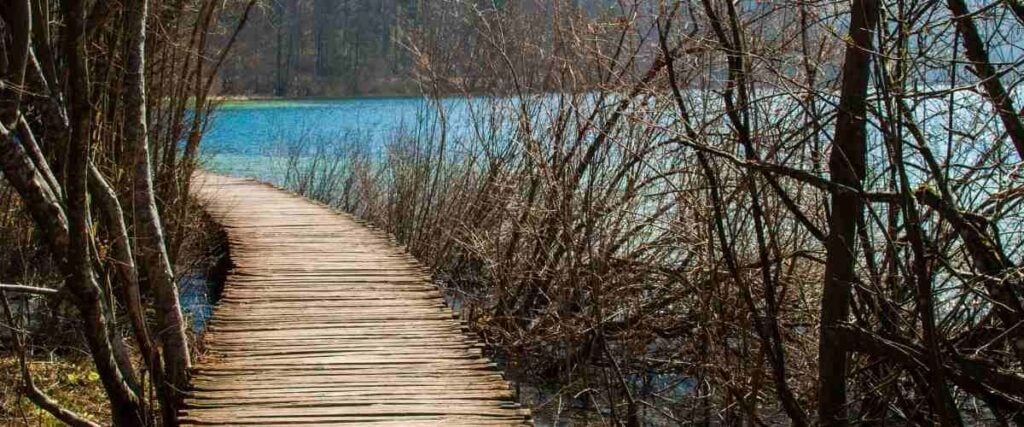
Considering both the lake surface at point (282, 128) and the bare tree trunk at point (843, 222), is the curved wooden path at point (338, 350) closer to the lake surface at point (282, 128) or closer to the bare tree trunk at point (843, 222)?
the bare tree trunk at point (843, 222)

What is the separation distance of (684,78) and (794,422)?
6.10ft

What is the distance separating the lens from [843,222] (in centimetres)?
374

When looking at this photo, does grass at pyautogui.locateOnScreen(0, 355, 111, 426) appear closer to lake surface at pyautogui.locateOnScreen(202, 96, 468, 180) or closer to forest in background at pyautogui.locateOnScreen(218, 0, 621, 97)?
lake surface at pyautogui.locateOnScreen(202, 96, 468, 180)

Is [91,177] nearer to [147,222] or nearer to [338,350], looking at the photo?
[147,222]

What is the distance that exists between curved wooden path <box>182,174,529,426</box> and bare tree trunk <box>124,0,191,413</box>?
18cm

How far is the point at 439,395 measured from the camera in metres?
4.49

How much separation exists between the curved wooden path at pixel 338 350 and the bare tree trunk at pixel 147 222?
0.18 m

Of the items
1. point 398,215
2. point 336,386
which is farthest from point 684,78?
point 398,215

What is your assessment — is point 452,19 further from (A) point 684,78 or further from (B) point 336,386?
(B) point 336,386

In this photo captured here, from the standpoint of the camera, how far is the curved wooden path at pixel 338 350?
4.30m

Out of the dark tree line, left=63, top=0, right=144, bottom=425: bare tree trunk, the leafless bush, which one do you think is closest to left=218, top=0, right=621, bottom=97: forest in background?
the leafless bush

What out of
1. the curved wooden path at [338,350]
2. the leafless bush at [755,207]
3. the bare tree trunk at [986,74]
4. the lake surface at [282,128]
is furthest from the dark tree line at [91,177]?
the lake surface at [282,128]

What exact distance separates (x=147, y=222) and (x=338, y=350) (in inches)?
43.2

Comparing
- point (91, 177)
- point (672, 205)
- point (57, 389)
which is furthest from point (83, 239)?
point (672, 205)
